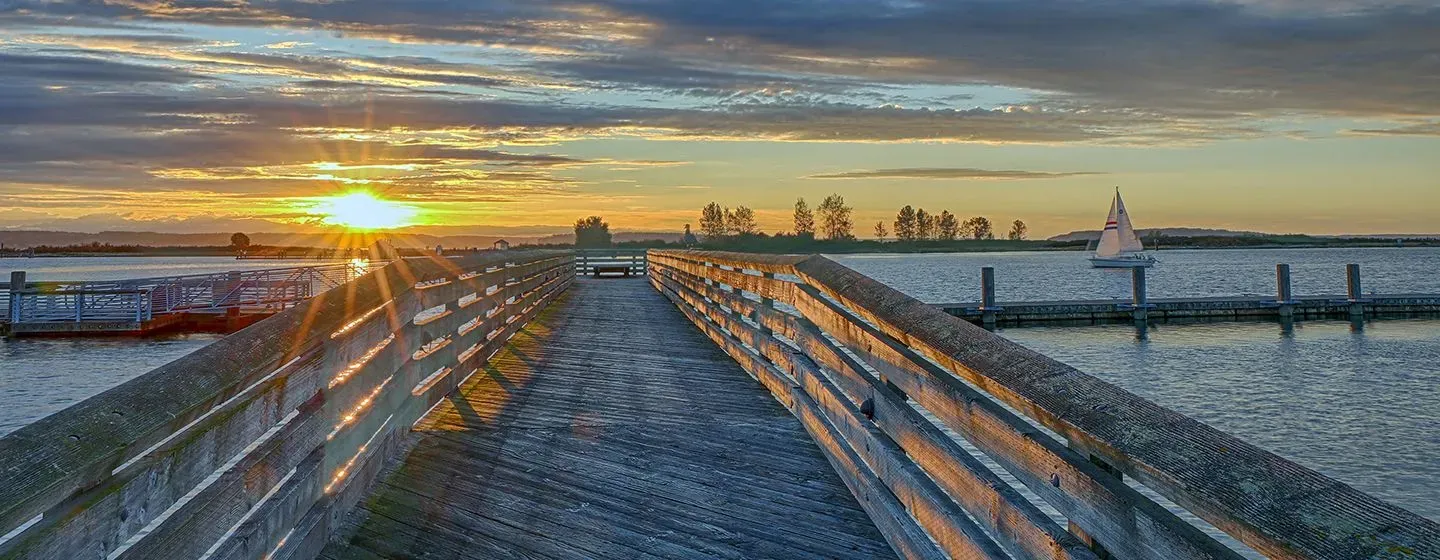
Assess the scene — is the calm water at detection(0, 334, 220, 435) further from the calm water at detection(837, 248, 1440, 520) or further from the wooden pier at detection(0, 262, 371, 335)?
the calm water at detection(837, 248, 1440, 520)

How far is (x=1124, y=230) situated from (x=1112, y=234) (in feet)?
8.64

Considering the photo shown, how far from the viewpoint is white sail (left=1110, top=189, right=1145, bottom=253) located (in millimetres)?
86750

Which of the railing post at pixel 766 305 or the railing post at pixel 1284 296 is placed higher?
the railing post at pixel 766 305

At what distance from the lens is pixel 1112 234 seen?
8994cm

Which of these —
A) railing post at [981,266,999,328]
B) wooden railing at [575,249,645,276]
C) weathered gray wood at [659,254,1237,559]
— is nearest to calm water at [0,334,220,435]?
weathered gray wood at [659,254,1237,559]

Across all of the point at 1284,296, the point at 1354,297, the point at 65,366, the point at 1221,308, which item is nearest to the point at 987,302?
the point at 1221,308

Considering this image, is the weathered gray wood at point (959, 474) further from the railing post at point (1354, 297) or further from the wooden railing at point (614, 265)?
the wooden railing at point (614, 265)

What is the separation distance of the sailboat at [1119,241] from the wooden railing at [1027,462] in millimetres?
86666

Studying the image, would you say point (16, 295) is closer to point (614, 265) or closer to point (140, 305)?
point (140, 305)

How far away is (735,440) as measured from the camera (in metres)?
6.25

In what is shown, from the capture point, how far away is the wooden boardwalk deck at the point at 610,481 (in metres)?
4.33

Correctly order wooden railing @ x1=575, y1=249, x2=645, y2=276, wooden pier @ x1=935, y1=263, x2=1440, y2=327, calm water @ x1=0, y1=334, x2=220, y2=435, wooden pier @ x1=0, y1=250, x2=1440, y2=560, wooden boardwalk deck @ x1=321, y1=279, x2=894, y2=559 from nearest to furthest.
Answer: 1. wooden pier @ x1=0, y1=250, x2=1440, y2=560
2. wooden boardwalk deck @ x1=321, y1=279, x2=894, y2=559
3. calm water @ x1=0, y1=334, x2=220, y2=435
4. wooden pier @ x1=935, y1=263, x2=1440, y2=327
5. wooden railing @ x1=575, y1=249, x2=645, y2=276

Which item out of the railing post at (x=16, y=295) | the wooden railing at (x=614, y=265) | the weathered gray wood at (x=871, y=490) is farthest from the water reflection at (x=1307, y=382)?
the railing post at (x=16, y=295)

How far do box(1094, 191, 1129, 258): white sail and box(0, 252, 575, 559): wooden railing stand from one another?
8741 cm
